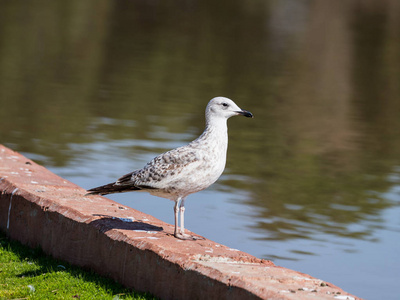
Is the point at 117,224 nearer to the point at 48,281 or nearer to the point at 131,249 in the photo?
the point at 131,249

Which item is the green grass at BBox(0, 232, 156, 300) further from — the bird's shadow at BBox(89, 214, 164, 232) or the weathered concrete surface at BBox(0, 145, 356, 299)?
the bird's shadow at BBox(89, 214, 164, 232)

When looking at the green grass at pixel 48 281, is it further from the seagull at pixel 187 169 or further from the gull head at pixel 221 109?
the gull head at pixel 221 109

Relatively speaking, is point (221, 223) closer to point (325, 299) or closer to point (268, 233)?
point (268, 233)

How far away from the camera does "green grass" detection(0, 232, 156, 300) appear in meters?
5.91

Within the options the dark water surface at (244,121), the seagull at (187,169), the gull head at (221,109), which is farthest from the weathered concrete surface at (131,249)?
the dark water surface at (244,121)

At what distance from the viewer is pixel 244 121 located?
17.5 meters

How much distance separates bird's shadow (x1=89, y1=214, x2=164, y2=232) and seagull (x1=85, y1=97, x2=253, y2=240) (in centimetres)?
27

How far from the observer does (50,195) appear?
733 centimetres

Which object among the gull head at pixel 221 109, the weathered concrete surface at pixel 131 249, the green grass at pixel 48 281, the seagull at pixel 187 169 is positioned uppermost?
the gull head at pixel 221 109

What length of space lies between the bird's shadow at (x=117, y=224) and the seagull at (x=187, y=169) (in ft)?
0.88

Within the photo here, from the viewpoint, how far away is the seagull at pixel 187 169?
245 inches

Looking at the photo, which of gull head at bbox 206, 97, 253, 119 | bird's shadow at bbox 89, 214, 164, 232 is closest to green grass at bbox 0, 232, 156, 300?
bird's shadow at bbox 89, 214, 164, 232

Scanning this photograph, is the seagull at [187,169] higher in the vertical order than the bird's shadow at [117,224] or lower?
higher

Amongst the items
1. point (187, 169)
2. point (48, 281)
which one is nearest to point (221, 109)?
point (187, 169)
